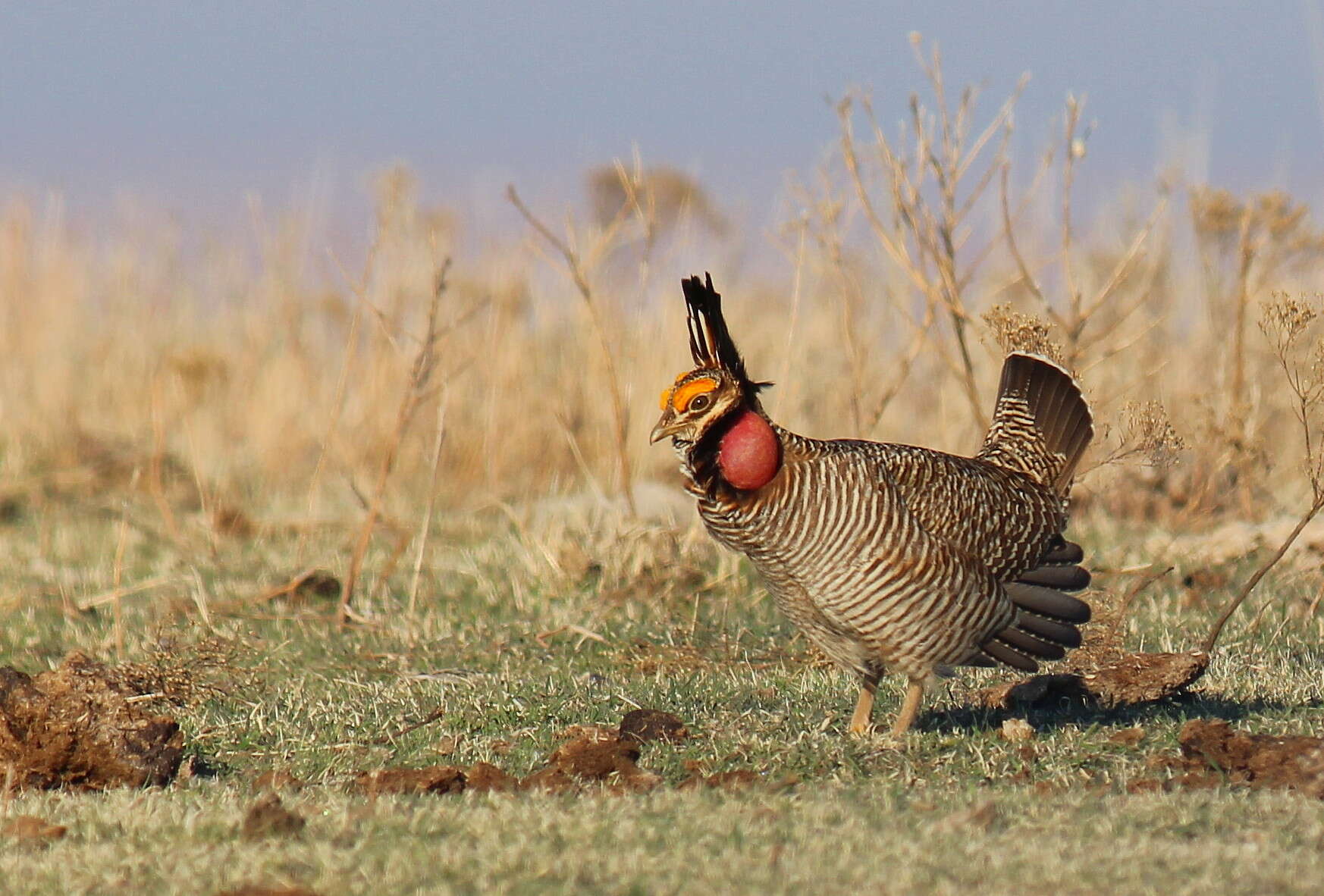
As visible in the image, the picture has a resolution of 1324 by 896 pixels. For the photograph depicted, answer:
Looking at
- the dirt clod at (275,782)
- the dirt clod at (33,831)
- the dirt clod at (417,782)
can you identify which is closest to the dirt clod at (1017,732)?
the dirt clod at (417,782)

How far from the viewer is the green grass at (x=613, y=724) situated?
318 centimetres

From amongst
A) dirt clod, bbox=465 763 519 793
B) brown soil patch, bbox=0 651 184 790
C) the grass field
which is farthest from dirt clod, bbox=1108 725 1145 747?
brown soil patch, bbox=0 651 184 790

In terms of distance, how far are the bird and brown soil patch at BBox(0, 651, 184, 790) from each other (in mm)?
1556

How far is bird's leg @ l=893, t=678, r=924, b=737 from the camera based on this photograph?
4.67 metres

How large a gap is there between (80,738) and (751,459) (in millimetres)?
1896

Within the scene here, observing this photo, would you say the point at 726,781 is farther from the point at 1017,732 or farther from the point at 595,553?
the point at 595,553

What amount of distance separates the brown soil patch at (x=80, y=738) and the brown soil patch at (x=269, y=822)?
895 millimetres

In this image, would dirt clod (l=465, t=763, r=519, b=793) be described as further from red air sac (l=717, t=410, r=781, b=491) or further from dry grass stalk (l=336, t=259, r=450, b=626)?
dry grass stalk (l=336, t=259, r=450, b=626)

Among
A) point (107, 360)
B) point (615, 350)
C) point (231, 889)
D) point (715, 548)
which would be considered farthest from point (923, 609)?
point (107, 360)

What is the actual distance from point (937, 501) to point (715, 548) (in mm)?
3051

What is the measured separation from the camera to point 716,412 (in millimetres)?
4578

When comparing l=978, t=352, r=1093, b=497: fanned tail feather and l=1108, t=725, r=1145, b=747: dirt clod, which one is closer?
l=1108, t=725, r=1145, b=747: dirt clod

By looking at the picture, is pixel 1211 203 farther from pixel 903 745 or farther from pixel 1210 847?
pixel 1210 847

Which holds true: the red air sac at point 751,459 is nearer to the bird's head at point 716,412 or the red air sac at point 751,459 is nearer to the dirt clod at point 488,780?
the bird's head at point 716,412
